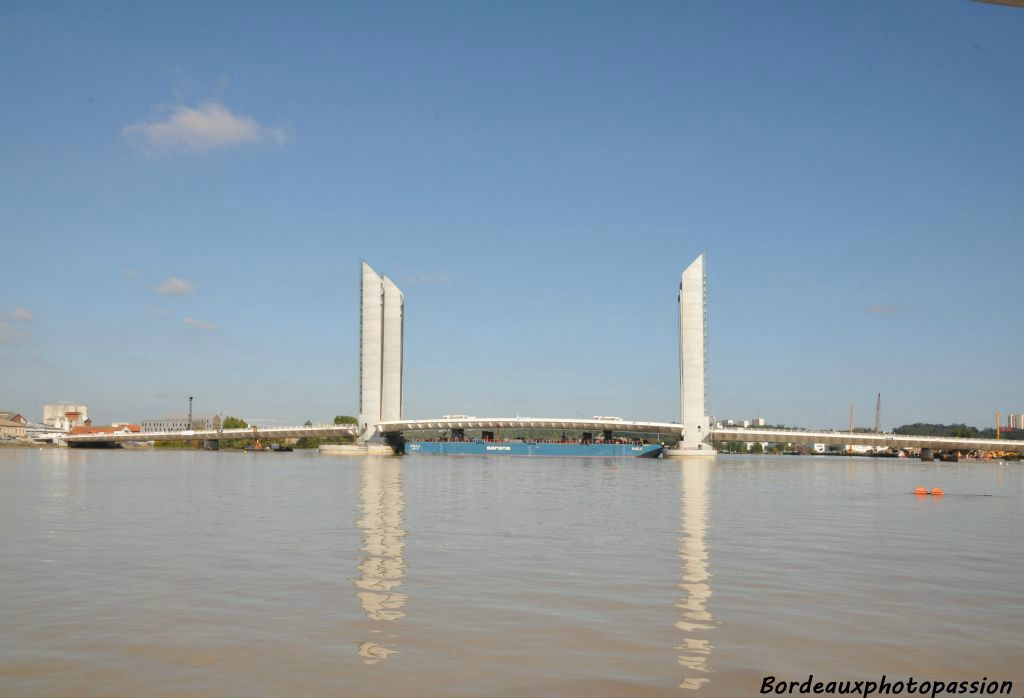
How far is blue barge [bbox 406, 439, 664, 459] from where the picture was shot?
440ft

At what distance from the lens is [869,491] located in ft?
138

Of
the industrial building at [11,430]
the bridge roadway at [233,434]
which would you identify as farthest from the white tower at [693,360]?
the industrial building at [11,430]

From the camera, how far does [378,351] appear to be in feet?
399

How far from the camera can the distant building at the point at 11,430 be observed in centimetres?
16721

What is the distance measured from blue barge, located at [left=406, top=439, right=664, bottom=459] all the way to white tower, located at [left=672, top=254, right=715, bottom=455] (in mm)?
22457

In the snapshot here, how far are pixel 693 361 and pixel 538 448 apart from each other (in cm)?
4379

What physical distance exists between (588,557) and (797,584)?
4.00 m

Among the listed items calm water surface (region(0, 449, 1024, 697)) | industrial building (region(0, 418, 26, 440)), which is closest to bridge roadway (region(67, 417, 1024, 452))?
industrial building (region(0, 418, 26, 440))

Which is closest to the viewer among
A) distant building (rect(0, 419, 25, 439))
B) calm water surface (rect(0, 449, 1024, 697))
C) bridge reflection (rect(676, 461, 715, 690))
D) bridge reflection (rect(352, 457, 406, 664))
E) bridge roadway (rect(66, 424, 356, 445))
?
calm water surface (rect(0, 449, 1024, 697))

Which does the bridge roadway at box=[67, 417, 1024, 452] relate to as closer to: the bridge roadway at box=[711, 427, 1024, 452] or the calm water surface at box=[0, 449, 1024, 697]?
the bridge roadway at box=[711, 427, 1024, 452]

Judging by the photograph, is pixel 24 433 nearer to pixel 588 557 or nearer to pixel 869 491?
pixel 869 491

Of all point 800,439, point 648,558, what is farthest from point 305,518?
point 800,439

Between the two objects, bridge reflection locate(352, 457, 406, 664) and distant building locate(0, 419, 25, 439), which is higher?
bridge reflection locate(352, 457, 406, 664)

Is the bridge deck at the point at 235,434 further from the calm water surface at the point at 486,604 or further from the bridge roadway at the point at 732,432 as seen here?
the calm water surface at the point at 486,604
